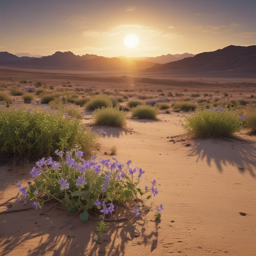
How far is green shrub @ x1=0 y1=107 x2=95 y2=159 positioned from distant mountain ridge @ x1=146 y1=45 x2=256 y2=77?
104973mm

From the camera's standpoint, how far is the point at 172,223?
2.68 meters

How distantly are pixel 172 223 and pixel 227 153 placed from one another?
11.2 ft

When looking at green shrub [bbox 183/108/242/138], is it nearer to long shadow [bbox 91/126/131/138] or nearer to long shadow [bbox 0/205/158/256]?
long shadow [bbox 91/126/131/138]

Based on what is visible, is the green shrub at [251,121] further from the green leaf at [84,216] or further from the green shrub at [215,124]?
the green leaf at [84,216]

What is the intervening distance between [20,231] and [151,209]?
154cm

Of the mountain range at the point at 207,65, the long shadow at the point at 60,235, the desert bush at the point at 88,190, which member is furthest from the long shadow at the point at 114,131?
the mountain range at the point at 207,65

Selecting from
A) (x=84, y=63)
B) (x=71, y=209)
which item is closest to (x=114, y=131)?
(x=71, y=209)

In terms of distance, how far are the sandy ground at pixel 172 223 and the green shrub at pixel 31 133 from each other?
39 cm

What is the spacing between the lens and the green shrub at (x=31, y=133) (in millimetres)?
4219

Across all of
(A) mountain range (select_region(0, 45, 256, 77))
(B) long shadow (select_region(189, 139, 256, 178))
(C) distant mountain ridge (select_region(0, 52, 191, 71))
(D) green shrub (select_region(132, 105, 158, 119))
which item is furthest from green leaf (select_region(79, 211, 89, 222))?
(C) distant mountain ridge (select_region(0, 52, 191, 71))

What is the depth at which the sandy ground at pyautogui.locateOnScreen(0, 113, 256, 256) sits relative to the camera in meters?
2.22

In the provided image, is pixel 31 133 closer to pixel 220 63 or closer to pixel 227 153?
pixel 227 153

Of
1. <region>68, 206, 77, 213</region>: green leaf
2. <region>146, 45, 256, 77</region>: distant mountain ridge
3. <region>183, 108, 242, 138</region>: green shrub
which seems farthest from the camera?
<region>146, 45, 256, 77</region>: distant mountain ridge

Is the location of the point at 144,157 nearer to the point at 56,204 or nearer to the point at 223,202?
the point at 223,202
